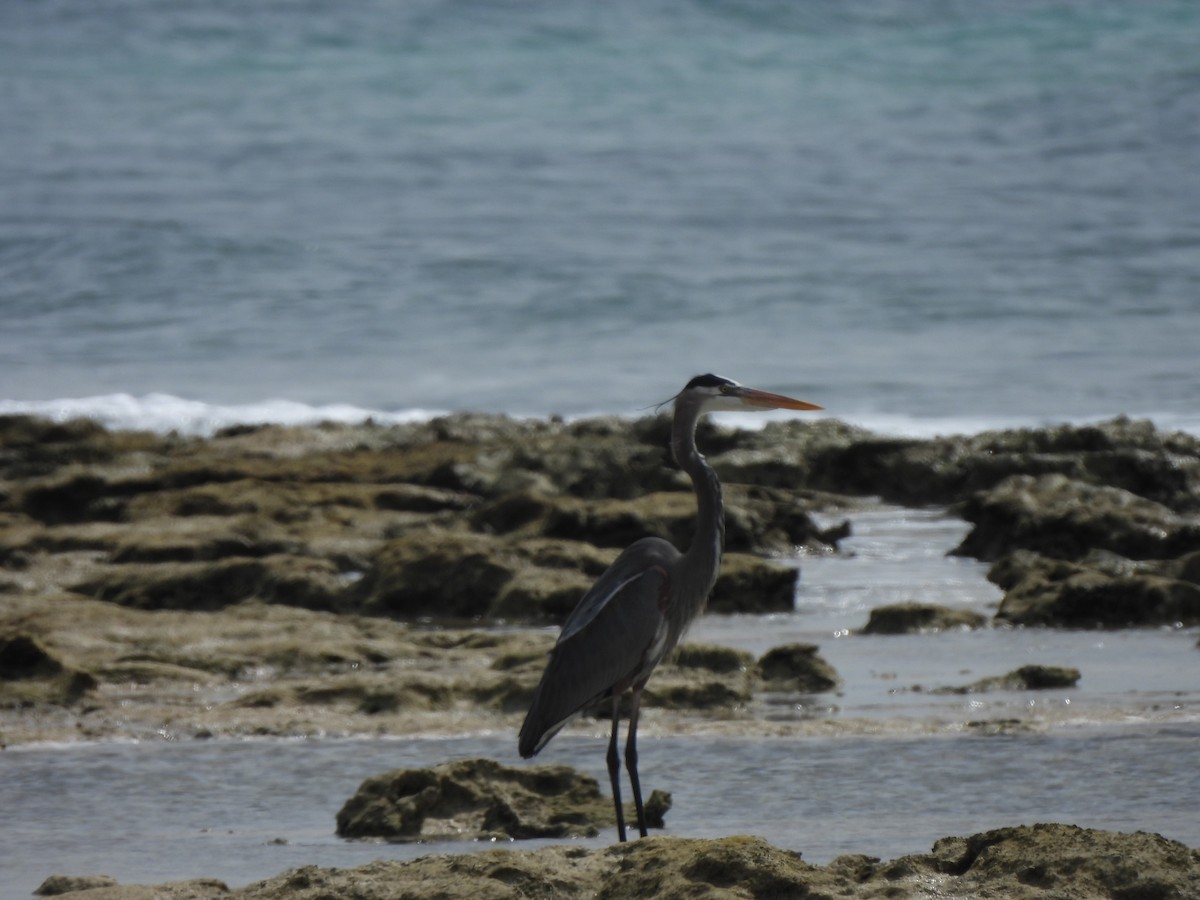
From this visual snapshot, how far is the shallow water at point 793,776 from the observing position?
599 cm

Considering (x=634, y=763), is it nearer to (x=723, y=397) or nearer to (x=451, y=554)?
(x=723, y=397)

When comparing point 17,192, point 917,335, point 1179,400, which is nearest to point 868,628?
point 1179,400

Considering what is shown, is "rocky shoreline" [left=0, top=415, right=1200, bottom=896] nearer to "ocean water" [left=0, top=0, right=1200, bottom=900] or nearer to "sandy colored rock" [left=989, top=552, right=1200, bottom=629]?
"sandy colored rock" [left=989, top=552, right=1200, bottom=629]

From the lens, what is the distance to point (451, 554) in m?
10.9

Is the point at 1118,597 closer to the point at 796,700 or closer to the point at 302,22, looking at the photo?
the point at 796,700

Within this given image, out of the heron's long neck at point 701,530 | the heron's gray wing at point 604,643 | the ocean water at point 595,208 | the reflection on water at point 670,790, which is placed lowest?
the reflection on water at point 670,790

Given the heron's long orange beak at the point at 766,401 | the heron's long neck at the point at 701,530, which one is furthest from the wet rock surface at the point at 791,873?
the heron's long orange beak at the point at 766,401

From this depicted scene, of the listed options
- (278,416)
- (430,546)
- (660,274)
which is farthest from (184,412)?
(430,546)

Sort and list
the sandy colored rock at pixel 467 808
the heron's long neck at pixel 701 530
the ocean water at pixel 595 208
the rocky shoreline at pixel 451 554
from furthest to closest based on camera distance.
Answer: the ocean water at pixel 595 208 → the rocky shoreline at pixel 451 554 → the heron's long neck at pixel 701 530 → the sandy colored rock at pixel 467 808

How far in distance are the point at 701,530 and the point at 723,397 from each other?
463mm

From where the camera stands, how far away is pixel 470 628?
10.4 metres

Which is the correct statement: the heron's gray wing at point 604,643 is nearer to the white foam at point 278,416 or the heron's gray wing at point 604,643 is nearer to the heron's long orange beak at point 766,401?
the heron's long orange beak at point 766,401

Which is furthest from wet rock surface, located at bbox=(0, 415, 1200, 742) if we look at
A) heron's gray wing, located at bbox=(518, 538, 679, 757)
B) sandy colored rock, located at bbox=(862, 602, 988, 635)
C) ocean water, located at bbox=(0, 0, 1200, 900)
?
heron's gray wing, located at bbox=(518, 538, 679, 757)

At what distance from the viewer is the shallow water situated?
5988 millimetres
